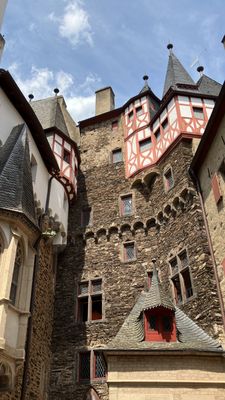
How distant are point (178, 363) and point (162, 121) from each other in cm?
1280

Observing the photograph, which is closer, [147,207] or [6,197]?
[6,197]

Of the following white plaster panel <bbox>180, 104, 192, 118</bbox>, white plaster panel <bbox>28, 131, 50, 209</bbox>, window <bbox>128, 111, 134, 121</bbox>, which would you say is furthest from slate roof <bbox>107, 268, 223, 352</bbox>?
window <bbox>128, 111, 134, 121</bbox>

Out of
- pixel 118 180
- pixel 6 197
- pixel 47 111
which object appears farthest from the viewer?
pixel 47 111

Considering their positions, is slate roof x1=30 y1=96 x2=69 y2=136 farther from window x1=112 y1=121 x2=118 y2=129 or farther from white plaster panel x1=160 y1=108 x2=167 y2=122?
white plaster panel x1=160 y1=108 x2=167 y2=122

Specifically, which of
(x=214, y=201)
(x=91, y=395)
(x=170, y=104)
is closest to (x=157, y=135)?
(x=170, y=104)

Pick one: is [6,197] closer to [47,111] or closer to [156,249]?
[156,249]

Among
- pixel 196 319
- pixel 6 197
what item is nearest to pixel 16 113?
pixel 6 197

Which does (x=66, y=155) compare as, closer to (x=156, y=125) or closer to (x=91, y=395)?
(x=156, y=125)

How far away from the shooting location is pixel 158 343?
37.8 ft

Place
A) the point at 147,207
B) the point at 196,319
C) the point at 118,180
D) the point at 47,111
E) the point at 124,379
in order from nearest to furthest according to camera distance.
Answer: the point at 124,379 < the point at 196,319 < the point at 147,207 < the point at 118,180 < the point at 47,111

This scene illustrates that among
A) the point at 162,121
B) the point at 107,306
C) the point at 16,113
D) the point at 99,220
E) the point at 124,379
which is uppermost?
the point at 162,121

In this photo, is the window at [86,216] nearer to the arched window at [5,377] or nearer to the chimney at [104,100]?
the chimney at [104,100]

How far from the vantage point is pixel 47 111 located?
24.3 meters

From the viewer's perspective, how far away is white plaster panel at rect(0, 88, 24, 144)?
605 inches
